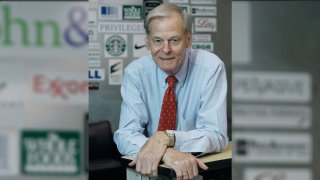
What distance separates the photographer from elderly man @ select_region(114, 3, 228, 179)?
4.52ft

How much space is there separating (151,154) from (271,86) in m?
0.43

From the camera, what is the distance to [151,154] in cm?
134

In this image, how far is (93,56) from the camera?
138cm

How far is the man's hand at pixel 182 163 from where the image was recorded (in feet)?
4.36

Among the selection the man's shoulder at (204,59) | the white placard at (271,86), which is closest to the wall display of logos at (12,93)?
the man's shoulder at (204,59)

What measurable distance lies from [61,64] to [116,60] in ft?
1.17

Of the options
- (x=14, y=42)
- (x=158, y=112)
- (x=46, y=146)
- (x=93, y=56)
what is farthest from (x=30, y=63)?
(x=158, y=112)

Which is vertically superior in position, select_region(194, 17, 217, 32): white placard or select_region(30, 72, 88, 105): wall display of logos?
select_region(194, 17, 217, 32): white placard

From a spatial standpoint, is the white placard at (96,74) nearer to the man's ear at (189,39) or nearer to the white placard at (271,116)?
the man's ear at (189,39)

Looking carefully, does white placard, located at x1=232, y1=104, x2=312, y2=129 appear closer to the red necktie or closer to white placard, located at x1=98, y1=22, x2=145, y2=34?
the red necktie

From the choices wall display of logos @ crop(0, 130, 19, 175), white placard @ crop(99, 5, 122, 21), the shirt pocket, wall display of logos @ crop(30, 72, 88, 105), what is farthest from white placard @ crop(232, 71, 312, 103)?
wall display of logos @ crop(0, 130, 19, 175)

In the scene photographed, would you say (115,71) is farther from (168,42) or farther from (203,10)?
(203,10)

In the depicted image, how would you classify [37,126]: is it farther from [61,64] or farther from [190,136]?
[190,136]

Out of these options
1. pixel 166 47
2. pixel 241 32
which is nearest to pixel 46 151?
pixel 166 47
